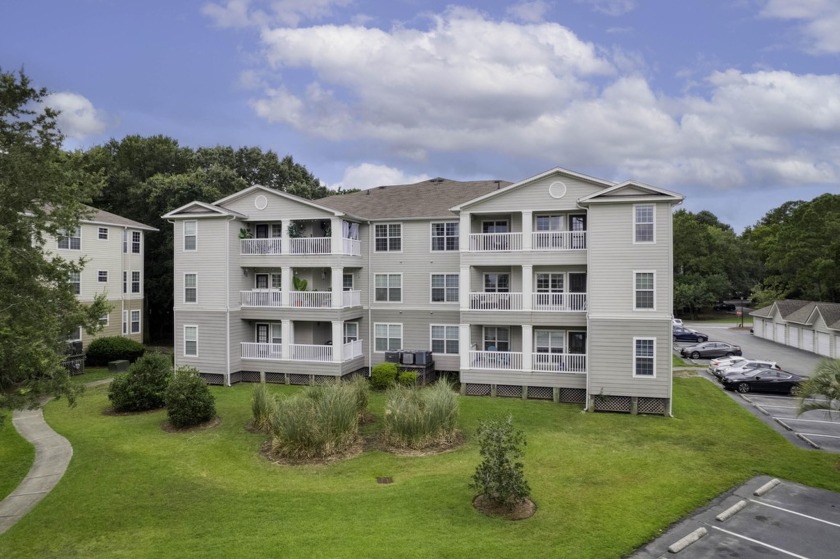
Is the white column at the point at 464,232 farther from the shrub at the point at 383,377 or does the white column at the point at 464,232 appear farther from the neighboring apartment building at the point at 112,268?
the neighboring apartment building at the point at 112,268

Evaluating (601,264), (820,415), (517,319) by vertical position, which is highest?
(601,264)

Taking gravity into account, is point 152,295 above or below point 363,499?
above

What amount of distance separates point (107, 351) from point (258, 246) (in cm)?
1342

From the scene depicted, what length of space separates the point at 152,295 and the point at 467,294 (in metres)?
29.4

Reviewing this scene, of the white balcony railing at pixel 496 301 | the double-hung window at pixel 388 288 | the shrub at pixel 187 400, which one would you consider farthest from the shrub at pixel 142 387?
the white balcony railing at pixel 496 301

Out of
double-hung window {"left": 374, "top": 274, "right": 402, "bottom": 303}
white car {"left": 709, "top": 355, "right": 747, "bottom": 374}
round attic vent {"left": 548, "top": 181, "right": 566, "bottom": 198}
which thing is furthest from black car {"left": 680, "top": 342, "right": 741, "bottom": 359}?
double-hung window {"left": 374, "top": 274, "right": 402, "bottom": 303}

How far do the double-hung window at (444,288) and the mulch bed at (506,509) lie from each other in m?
15.0

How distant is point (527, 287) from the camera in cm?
2372

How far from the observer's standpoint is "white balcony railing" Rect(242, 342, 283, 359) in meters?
27.0

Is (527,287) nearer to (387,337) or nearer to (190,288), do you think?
Result: (387,337)

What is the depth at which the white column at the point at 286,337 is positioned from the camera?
26.7 metres

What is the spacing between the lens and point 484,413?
20891 millimetres

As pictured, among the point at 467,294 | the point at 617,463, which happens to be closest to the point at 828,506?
the point at 617,463

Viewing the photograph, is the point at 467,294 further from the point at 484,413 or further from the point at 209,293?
the point at 209,293
